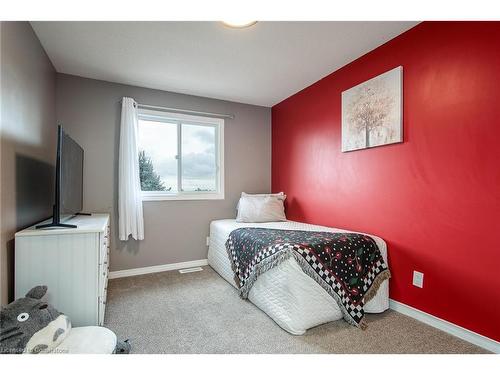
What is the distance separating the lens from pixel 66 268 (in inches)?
63.0

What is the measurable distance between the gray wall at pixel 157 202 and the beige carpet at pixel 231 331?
0.76 meters

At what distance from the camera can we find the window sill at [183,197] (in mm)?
3121

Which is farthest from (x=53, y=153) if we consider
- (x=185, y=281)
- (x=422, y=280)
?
(x=422, y=280)

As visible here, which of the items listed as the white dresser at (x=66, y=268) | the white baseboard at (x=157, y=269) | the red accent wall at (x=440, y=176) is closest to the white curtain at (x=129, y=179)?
the white baseboard at (x=157, y=269)

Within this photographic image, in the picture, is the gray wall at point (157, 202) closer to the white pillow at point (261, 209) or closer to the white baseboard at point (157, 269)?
the white baseboard at point (157, 269)

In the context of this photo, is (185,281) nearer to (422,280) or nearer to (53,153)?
(53,153)

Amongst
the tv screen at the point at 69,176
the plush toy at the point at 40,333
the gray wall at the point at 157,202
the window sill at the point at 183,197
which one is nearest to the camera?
the plush toy at the point at 40,333

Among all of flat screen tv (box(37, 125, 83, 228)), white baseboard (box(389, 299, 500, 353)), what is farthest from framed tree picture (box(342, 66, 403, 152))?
flat screen tv (box(37, 125, 83, 228))

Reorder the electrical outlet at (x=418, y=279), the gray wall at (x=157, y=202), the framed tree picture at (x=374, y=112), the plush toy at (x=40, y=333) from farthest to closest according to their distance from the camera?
the gray wall at (x=157, y=202)
the framed tree picture at (x=374, y=112)
the electrical outlet at (x=418, y=279)
the plush toy at (x=40, y=333)

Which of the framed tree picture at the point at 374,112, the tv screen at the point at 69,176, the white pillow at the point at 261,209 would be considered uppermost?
the framed tree picture at the point at 374,112

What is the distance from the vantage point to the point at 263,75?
2.78 m

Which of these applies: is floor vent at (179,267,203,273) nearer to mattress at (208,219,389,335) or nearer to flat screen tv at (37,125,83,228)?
mattress at (208,219,389,335)

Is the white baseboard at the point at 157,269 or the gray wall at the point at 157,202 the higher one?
the gray wall at the point at 157,202
